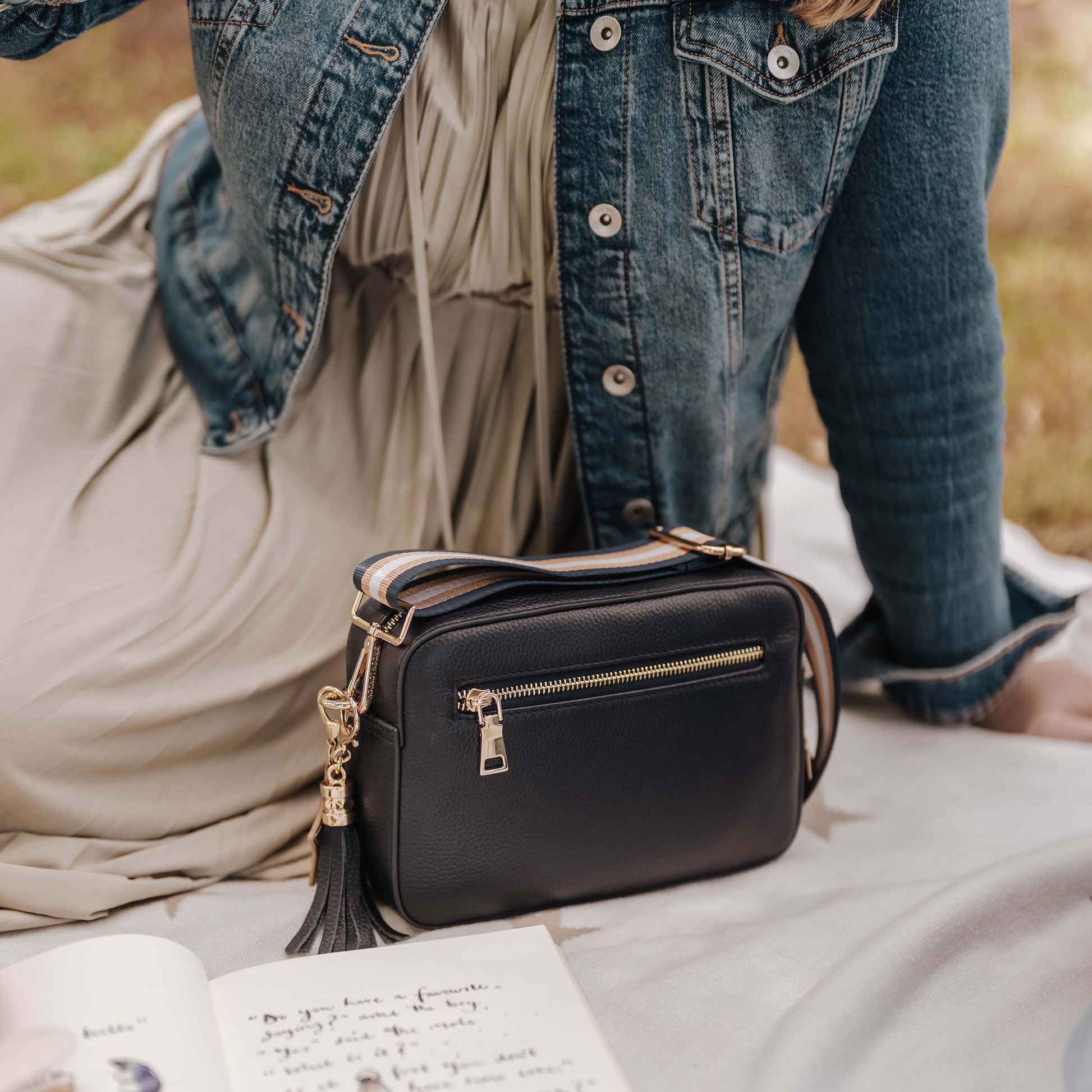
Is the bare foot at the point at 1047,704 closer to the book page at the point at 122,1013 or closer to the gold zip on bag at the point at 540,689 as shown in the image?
the gold zip on bag at the point at 540,689

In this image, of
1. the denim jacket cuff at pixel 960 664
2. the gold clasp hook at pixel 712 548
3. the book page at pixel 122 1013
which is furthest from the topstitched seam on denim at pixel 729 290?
the book page at pixel 122 1013

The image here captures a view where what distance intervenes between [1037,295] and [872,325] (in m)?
1.13

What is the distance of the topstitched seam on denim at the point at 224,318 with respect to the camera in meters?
0.79

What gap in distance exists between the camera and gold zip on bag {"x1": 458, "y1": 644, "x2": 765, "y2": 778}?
1.98 feet

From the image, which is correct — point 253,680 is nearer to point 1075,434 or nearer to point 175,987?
point 175,987

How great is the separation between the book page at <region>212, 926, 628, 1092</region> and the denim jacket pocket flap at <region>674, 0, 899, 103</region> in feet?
1.77

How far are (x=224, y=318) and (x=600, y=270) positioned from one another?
30cm

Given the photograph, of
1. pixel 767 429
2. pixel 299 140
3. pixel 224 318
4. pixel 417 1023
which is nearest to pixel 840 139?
pixel 767 429

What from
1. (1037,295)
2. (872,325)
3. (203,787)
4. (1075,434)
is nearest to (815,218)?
(872,325)

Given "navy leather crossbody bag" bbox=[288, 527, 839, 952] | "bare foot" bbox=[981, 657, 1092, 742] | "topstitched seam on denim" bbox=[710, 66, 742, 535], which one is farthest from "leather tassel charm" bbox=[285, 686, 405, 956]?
"bare foot" bbox=[981, 657, 1092, 742]

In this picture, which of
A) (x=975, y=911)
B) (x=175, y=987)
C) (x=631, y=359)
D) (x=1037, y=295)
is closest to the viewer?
(x=175, y=987)

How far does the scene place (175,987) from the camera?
52cm

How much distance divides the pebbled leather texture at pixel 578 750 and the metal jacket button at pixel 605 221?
0.23 meters

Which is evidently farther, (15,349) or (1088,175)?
(1088,175)
